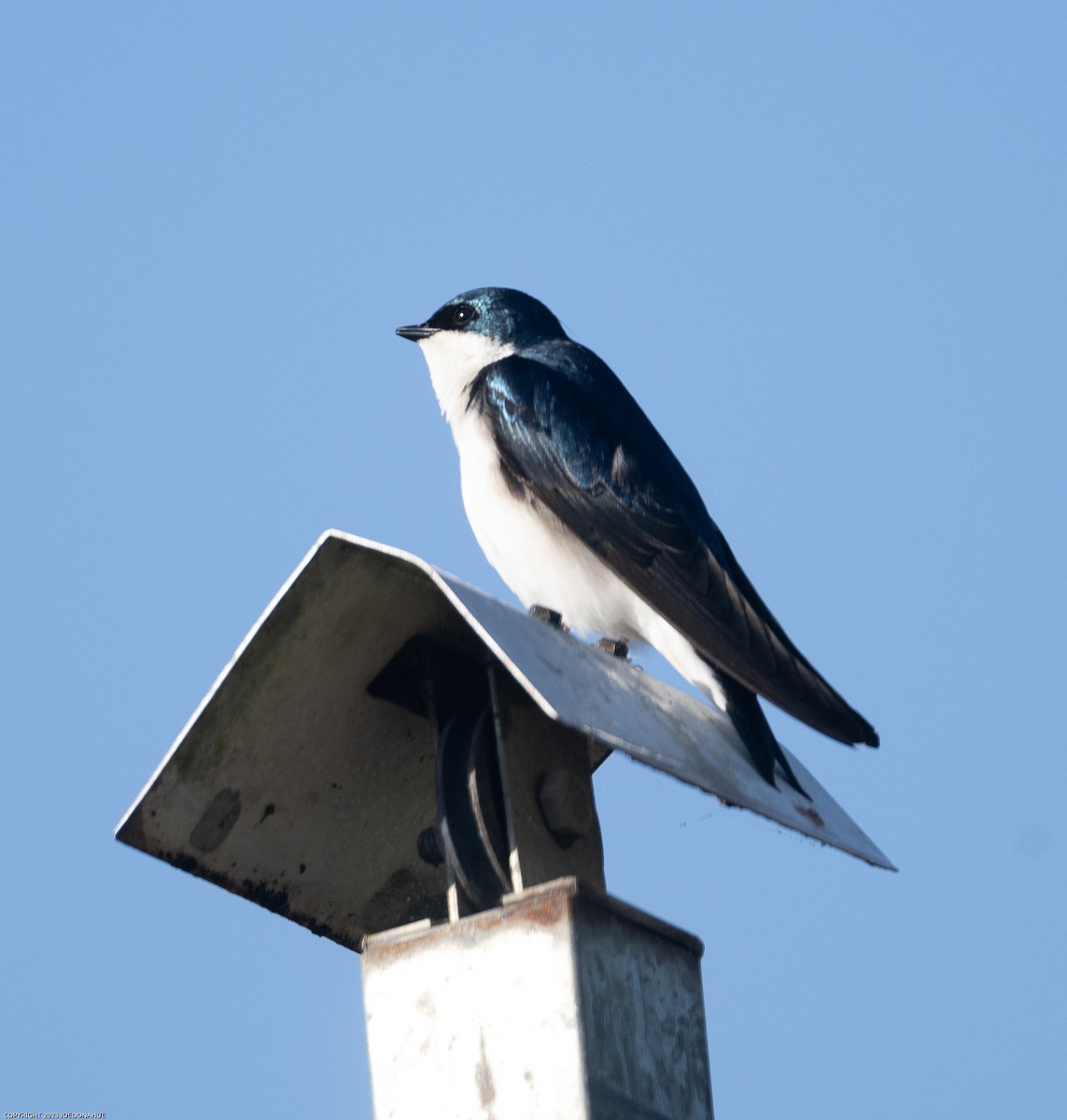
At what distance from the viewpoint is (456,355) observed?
4906 mm

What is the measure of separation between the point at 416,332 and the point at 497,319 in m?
0.21

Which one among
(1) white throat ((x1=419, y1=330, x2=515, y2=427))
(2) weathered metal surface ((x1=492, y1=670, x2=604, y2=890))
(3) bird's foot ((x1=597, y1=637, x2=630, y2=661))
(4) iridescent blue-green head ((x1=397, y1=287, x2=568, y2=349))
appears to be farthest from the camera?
(4) iridescent blue-green head ((x1=397, y1=287, x2=568, y2=349))

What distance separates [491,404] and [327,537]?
5.77 feet

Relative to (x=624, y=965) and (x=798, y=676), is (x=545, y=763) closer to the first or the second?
(x=624, y=965)

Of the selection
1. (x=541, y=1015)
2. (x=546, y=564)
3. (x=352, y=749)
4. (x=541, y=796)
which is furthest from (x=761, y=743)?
(x=546, y=564)

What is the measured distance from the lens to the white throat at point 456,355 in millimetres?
4781

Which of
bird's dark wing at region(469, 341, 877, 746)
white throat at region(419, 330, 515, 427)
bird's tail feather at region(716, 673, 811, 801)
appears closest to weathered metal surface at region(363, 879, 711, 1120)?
bird's tail feather at region(716, 673, 811, 801)

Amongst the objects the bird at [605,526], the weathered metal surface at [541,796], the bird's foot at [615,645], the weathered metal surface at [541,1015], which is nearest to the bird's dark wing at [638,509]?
the bird at [605,526]

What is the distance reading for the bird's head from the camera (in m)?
4.86

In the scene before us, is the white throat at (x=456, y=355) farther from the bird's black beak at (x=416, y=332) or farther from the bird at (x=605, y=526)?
the bird at (x=605, y=526)

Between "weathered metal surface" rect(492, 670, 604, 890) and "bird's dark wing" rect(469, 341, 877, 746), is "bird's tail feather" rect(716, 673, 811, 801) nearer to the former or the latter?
"bird's dark wing" rect(469, 341, 877, 746)

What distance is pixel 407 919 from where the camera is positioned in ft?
9.14

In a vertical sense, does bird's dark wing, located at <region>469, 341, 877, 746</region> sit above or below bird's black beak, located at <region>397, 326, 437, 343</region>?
below

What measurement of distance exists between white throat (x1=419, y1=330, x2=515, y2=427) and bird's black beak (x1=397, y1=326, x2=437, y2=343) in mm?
12
